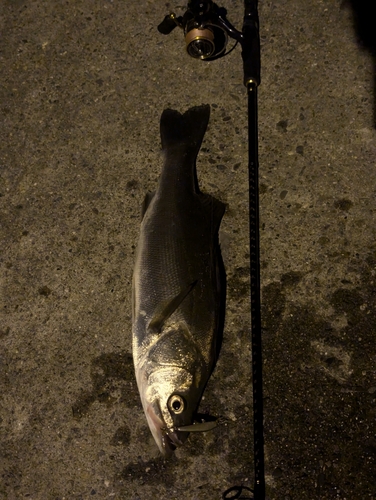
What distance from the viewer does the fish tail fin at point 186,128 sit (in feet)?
8.70

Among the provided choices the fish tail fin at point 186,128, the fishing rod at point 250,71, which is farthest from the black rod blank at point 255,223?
the fish tail fin at point 186,128

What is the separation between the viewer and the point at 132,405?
8.14 feet

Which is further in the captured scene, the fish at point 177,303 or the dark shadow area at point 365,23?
the dark shadow area at point 365,23

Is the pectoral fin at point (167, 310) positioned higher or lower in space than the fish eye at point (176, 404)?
higher

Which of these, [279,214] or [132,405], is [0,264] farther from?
[279,214]

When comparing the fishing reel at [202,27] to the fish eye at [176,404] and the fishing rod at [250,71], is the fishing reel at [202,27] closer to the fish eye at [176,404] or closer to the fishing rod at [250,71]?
the fishing rod at [250,71]

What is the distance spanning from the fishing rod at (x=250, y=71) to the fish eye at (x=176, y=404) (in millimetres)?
414

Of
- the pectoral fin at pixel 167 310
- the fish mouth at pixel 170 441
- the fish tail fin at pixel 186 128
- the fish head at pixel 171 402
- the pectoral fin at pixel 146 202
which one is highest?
the fish tail fin at pixel 186 128

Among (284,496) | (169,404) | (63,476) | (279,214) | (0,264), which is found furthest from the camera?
(0,264)

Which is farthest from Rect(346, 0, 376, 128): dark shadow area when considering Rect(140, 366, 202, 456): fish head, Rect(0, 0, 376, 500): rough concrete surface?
Rect(140, 366, 202, 456): fish head

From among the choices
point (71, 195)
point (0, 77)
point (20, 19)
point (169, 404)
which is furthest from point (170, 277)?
point (20, 19)

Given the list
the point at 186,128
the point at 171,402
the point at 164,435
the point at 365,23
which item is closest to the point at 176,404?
the point at 171,402

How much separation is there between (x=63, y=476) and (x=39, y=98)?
2.63 meters

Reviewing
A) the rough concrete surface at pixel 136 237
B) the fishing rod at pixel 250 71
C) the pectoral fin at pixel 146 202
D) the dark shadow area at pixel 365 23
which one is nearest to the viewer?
the fishing rod at pixel 250 71
